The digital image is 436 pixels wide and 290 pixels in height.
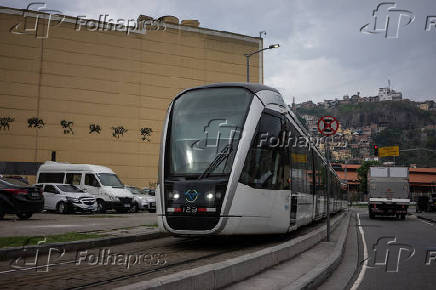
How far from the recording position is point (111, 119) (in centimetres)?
5075

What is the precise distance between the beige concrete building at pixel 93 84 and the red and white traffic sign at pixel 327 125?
40.5 metres

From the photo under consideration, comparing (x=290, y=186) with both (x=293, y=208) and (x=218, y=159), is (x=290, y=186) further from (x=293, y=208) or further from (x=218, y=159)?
(x=218, y=159)

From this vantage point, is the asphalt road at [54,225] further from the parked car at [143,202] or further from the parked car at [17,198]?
the parked car at [143,202]

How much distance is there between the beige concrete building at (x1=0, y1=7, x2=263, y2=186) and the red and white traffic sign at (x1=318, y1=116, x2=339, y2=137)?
40.5 meters

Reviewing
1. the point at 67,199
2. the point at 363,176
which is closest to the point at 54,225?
the point at 67,199

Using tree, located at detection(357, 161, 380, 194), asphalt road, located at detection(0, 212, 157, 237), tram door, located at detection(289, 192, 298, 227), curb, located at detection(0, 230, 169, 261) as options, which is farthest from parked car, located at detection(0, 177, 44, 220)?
tree, located at detection(357, 161, 380, 194)

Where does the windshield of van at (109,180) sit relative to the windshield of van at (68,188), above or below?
above

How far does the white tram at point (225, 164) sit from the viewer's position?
8570 millimetres

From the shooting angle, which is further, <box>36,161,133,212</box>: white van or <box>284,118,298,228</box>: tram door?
<box>36,161,133,212</box>: white van

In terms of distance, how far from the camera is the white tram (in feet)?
28.1

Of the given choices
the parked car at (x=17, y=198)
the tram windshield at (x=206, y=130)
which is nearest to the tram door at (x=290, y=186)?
the tram windshield at (x=206, y=130)

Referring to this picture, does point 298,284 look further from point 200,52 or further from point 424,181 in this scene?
point 424,181

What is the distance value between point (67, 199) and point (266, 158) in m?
15.5

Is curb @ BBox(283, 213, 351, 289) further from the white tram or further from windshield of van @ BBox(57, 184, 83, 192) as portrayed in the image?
windshield of van @ BBox(57, 184, 83, 192)
